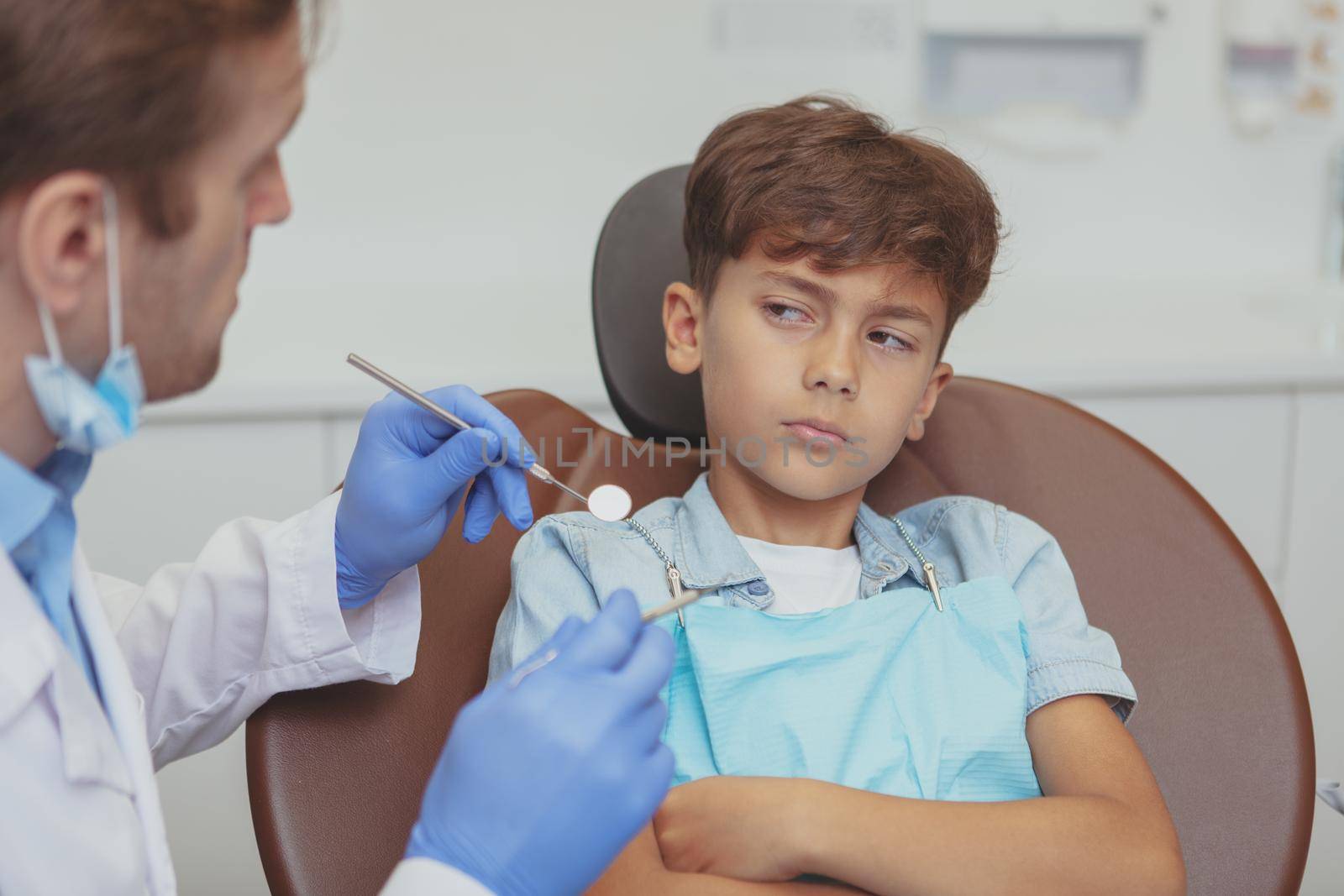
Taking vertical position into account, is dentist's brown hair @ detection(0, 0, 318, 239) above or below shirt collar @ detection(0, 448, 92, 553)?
above

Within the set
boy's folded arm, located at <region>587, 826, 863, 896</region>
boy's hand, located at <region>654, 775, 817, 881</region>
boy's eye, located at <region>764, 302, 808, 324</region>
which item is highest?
boy's eye, located at <region>764, 302, 808, 324</region>

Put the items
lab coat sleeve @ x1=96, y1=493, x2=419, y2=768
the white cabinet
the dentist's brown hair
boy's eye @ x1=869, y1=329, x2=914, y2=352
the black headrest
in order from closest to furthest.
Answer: the dentist's brown hair < lab coat sleeve @ x1=96, y1=493, x2=419, y2=768 < boy's eye @ x1=869, y1=329, x2=914, y2=352 < the black headrest < the white cabinet

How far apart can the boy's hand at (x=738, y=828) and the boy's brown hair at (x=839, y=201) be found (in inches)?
17.5

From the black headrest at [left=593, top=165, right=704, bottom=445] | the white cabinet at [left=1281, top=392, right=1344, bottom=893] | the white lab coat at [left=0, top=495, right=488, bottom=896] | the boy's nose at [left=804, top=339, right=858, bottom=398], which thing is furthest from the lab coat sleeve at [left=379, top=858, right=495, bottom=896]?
the white cabinet at [left=1281, top=392, right=1344, bottom=893]

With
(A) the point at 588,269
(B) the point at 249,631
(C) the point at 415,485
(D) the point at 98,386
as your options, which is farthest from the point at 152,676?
(A) the point at 588,269

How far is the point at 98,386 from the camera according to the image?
2.46 feet

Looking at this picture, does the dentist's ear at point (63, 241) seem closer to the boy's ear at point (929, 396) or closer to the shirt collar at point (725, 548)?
the shirt collar at point (725, 548)

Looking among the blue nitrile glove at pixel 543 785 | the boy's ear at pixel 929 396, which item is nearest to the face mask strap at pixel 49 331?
the blue nitrile glove at pixel 543 785

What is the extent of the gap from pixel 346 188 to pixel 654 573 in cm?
135

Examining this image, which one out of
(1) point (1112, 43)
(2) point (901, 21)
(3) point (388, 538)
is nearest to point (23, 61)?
(3) point (388, 538)

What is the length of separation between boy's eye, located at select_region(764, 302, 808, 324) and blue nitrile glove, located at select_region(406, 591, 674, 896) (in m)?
0.44

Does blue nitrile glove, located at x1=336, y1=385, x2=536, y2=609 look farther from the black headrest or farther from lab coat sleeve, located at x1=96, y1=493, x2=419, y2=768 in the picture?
the black headrest

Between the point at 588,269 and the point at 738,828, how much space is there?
1.51m

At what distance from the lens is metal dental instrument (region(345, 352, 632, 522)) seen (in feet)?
3.24
